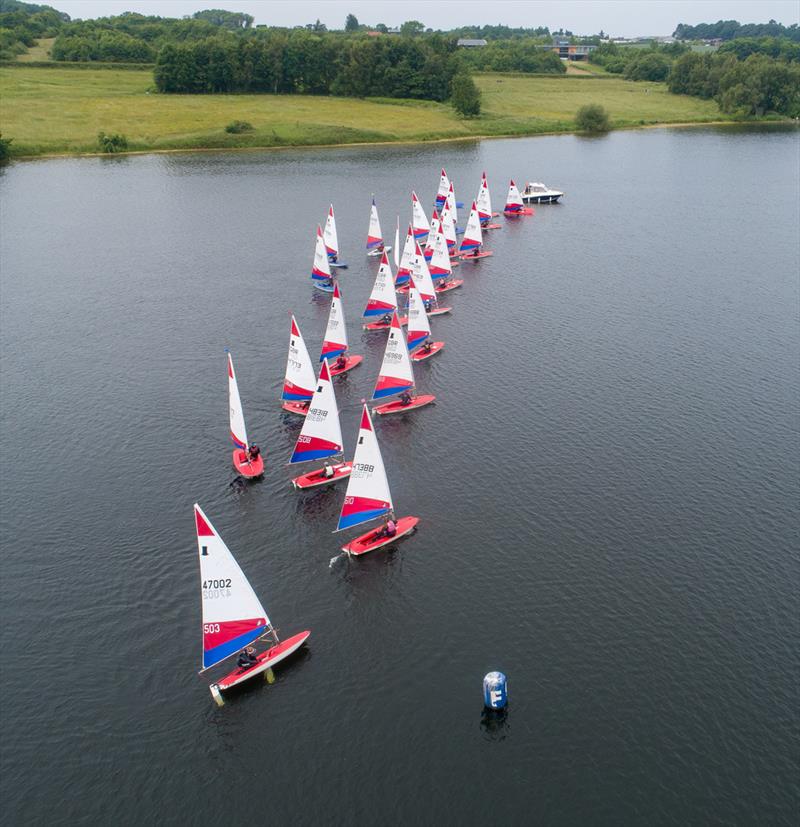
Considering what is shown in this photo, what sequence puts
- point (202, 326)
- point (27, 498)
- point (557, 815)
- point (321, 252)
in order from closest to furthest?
point (557, 815) < point (27, 498) < point (202, 326) < point (321, 252)

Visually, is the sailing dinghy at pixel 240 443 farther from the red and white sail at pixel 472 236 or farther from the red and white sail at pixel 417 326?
the red and white sail at pixel 472 236

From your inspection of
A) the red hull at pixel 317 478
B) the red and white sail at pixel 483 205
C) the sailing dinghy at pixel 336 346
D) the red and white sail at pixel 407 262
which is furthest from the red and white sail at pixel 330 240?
the red hull at pixel 317 478

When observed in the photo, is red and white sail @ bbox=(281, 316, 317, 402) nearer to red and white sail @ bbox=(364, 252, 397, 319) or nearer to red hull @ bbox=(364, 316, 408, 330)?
red and white sail @ bbox=(364, 252, 397, 319)

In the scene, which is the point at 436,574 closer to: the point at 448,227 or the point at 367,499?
the point at 367,499

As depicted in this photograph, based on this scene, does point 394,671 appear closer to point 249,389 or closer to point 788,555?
point 788,555

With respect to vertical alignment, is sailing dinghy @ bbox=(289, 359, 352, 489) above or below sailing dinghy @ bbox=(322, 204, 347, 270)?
below

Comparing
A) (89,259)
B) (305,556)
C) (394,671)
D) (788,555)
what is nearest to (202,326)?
(89,259)

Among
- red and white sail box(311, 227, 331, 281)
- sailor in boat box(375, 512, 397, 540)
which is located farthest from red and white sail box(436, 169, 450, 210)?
sailor in boat box(375, 512, 397, 540)
